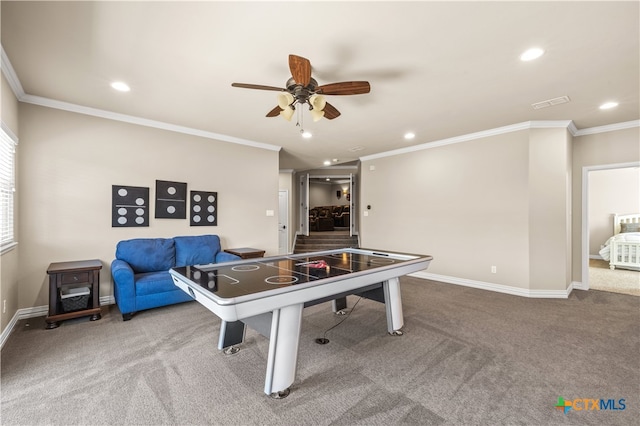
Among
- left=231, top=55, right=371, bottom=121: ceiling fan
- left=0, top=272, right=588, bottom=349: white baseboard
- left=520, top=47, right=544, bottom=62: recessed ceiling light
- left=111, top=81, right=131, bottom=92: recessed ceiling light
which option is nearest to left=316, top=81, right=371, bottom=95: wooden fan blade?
left=231, top=55, right=371, bottom=121: ceiling fan

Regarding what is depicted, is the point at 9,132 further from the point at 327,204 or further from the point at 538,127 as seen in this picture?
the point at 327,204

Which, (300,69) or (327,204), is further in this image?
(327,204)

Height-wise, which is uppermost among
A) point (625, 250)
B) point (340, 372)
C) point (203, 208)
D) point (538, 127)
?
point (538, 127)

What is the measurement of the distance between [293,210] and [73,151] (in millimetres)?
5636

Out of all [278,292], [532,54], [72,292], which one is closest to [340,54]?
[532,54]

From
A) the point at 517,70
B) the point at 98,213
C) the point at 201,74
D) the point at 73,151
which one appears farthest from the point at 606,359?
the point at 73,151

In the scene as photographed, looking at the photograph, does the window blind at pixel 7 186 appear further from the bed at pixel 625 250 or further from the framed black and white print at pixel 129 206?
the bed at pixel 625 250

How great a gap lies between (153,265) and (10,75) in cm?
243

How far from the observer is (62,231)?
11.5ft

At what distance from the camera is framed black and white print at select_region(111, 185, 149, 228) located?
12.6 ft

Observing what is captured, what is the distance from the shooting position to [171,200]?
430cm

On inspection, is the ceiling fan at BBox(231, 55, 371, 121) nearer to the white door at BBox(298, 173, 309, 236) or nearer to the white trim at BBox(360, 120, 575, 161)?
the white trim at BBox(360, 120, 575, 161)

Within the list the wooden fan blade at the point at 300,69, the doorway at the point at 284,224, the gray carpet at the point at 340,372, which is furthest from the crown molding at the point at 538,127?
the doorway at the point at 284,224

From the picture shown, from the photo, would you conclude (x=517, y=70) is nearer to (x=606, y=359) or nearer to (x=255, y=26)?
(x=255, y=26)
